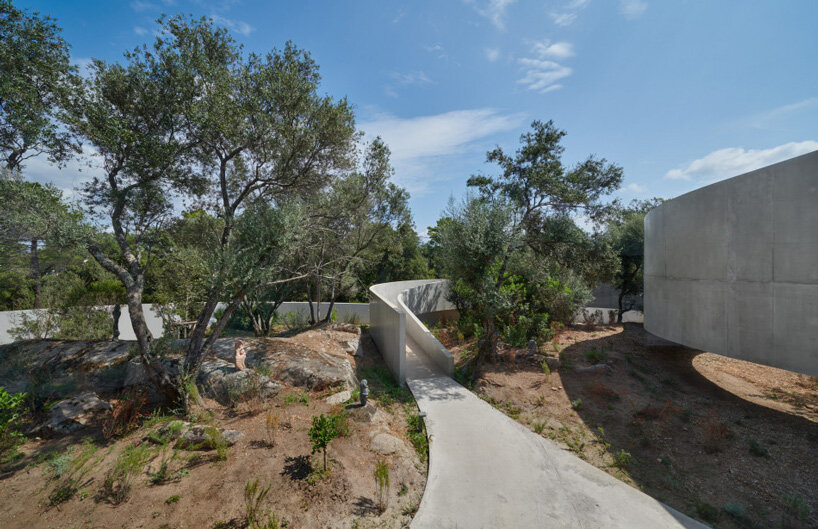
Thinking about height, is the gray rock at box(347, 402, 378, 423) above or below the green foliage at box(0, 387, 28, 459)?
below

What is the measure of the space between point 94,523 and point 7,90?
727 cm

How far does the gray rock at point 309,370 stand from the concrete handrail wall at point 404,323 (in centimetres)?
168

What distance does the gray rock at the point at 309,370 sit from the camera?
8.12 metres

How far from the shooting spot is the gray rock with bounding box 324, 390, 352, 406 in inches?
289

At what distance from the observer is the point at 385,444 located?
5867 mm

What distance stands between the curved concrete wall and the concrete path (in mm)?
3951

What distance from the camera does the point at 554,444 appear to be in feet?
20.6

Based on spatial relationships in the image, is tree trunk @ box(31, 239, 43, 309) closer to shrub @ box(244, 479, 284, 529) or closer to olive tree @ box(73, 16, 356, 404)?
olive tree @ box(73, 16, 356, 404)

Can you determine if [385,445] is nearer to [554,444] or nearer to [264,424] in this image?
[264,424]

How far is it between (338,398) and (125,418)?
4.14 meters

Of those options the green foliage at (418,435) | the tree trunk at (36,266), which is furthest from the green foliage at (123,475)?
the tree trunk at (36,266)

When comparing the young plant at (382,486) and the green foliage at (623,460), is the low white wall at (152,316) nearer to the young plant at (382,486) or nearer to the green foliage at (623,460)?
the young plant at (382,486)

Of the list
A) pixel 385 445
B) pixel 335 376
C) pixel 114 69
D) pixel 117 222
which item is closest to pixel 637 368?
pixel 385 445

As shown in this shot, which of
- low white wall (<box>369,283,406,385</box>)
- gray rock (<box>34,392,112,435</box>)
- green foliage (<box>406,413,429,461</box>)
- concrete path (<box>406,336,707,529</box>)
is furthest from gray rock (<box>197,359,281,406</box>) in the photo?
concrete path (<box>406,336,707,529</box>)
